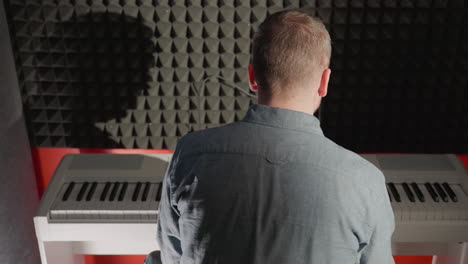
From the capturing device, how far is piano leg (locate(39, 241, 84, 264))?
7.26ft

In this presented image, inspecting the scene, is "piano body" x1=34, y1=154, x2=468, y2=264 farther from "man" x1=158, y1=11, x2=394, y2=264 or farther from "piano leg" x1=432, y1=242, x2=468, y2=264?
"man" x1=158, y1=11, x2=394, y2=264

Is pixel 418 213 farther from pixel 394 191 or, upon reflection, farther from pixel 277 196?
pixel 277 196

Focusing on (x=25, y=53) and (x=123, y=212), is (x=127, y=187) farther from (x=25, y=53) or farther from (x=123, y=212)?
(x=25, y=53)

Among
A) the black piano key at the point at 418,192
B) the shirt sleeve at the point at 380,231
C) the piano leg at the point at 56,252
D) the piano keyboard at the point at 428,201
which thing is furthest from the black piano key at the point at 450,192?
the piano leg at the point at 56,252

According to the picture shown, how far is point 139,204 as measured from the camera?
85.7 inches

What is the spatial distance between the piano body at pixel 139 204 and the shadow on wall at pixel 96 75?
0.51 feet

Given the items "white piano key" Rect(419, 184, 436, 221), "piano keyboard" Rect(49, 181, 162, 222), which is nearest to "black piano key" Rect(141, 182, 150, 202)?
"piano keyboard" Rect(49, 181, 162, 222)

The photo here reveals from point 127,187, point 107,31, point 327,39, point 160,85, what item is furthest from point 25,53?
point 327,39

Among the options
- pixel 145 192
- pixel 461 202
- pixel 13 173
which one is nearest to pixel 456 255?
pixel 461 202

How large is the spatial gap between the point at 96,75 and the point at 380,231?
160 centimetres

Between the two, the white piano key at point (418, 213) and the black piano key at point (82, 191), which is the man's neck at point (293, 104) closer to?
the white piano key at point (418, 213)

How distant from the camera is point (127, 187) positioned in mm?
2287

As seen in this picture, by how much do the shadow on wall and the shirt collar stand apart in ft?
4.03

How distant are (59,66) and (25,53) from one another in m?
0.16
